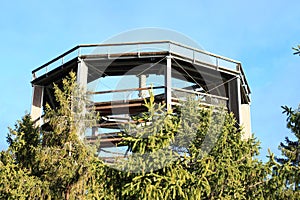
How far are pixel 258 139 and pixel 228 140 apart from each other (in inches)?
36.1

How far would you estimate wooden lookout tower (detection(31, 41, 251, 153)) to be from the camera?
17.4 meters

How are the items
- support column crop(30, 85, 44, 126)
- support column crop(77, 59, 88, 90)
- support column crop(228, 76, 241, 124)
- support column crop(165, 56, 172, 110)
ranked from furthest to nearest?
support column crop(30, 85, 44, 126)
support column crop(228, 76, 241, 124)
support column crop(77, 59, 88, 90)
support column crop(165, 56, 172, 110)

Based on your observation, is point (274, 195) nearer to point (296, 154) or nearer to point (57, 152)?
point (296, 154)

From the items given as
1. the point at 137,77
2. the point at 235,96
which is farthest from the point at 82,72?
the point at 235,96

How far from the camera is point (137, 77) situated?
19.0 metres

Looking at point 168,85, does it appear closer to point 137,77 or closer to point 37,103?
point 137,77

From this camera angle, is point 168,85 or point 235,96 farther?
point 235,96

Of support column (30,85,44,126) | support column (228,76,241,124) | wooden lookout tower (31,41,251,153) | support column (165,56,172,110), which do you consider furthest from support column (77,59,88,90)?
support column (228,76,241,124)

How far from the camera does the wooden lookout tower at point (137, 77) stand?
17.4m

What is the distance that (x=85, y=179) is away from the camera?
39.3 feet

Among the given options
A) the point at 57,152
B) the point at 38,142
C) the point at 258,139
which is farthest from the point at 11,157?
the point at 258,139

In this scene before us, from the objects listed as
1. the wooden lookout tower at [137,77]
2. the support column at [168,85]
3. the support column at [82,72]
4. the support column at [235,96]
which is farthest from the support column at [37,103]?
the support column at [235,96]

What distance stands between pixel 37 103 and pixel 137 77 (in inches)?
186

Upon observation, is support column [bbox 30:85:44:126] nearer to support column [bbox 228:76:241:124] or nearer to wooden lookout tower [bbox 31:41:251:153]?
wooden lookout tower [bbox 31:41:251:153]
